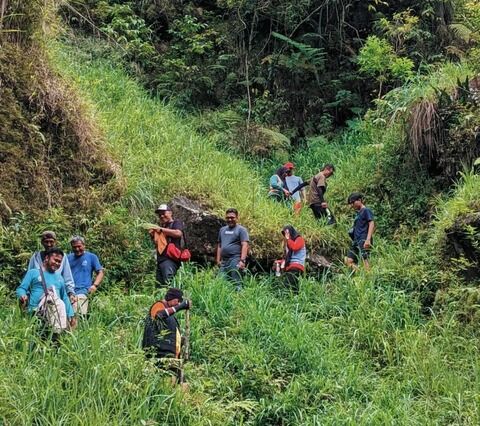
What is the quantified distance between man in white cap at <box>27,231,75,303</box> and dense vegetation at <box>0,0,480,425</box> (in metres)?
0.41

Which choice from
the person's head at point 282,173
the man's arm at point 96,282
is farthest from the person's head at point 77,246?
the person's head at point 282,173

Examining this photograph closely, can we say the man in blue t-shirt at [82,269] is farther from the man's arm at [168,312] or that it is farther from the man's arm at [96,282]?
the man's arm at [168,312]

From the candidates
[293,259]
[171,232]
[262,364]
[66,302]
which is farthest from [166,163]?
[262,364]

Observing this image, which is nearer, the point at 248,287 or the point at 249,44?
the point at 248,287

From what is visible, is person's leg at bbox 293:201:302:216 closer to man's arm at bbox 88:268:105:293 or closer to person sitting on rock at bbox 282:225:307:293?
person sitting on rock at bbox 282:225:307:293

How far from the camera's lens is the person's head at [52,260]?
233 inches

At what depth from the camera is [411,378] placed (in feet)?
20.4

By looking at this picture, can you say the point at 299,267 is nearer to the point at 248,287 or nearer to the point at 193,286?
the point at 248,287

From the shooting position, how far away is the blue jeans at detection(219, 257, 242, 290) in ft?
25.5

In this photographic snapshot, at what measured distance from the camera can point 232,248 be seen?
794 centimetres

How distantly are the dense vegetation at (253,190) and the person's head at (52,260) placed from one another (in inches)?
19.7

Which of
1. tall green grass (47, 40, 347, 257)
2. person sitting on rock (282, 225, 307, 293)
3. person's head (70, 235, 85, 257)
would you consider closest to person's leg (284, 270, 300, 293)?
person sitting on rock (282, 225, 307, 293)

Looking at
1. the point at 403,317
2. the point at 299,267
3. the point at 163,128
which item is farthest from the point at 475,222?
the point at 163,128

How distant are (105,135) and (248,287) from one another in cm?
362
